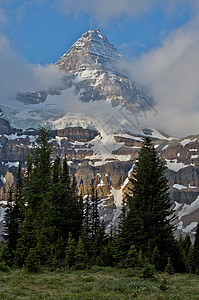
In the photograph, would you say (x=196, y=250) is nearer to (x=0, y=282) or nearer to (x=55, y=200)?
(x=55, y=200)

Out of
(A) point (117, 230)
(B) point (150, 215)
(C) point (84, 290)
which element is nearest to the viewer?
(C) point (84, 290)

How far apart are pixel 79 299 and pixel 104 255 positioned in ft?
105

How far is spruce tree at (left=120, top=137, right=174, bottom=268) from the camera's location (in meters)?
27.2

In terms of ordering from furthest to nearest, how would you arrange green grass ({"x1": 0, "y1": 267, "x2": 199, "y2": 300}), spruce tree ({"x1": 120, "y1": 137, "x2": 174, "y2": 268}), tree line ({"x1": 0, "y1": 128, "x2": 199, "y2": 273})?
spruce tree ({"x1": 120, "y1": 137, "x2": 174, "y2": 268}) < tree line ({"x1": 0, "y1": 128, "x2": 199, "y2": 273}) < green grass ({"x1": 0, "y1": 267, "x2": 199, "y2": 300})

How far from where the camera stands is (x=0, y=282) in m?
14.0

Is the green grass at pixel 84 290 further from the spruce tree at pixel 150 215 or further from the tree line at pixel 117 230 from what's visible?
the spruce tree at pixel 150 215

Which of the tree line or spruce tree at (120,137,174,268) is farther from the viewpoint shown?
spruce tree at (120,137,174,268)

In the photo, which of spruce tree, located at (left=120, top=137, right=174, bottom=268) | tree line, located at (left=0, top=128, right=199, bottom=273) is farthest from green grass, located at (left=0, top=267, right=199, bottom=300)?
spruce tree, located at (left=120, top=137, right=174, bottom=268)

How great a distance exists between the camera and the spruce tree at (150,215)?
89.1 ft

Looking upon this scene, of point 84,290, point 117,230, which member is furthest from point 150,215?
point 84,290

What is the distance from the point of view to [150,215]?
1088 inches

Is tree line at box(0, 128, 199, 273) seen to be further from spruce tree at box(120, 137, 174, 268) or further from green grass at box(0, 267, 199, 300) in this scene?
green grass at box(0, 267, 199, 300)

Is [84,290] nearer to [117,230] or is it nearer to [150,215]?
[150,215]

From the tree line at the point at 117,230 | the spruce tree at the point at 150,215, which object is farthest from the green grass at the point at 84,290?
the spruce tree at the point at 150,215
